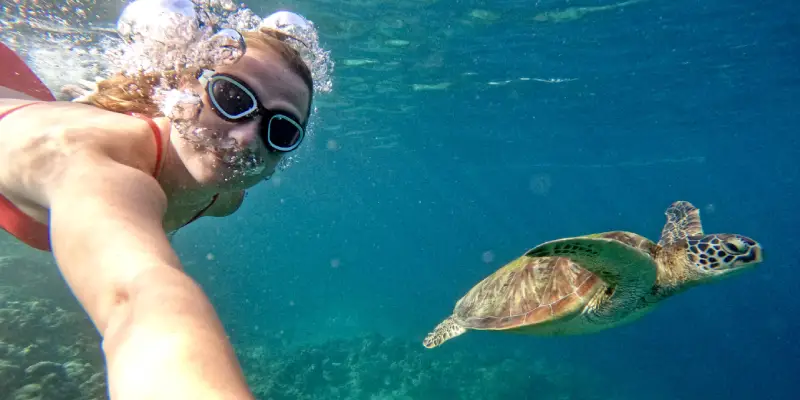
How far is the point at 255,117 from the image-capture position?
6.76 feet

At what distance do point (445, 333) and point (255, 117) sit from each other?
5272mm

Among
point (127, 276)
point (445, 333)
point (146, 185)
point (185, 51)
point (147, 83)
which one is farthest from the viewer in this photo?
point (445, 333)

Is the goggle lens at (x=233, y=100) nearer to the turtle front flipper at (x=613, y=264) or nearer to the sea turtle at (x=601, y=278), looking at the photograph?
the turtle front flipper at (x=613, y=264)

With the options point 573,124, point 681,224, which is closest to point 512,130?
point 573,124

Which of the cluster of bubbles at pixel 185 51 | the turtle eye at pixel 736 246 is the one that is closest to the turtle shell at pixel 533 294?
the turtle eye at pixel 736 246

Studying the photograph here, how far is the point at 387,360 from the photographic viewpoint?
14.2 meters

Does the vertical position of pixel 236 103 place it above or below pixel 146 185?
above

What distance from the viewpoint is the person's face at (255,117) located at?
203 cm

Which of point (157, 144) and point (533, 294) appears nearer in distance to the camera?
point (157, 144)

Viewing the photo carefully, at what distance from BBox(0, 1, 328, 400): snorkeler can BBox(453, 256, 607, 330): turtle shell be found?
3.74 meters

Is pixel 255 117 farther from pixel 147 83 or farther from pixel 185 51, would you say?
pixel 185 51

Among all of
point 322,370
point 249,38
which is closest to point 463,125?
point 322,370

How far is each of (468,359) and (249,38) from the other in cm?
1520

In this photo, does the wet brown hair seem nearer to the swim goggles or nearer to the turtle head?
the swim goggles
